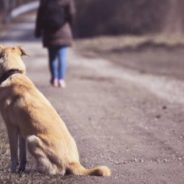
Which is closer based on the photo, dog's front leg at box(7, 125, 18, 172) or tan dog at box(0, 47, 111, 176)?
tan dog at box(0, 47, 111, 176)

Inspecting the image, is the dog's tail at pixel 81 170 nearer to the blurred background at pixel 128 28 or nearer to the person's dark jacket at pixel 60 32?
the person's dark jacket at pixel 60 32

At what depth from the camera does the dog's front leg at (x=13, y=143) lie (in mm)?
7266

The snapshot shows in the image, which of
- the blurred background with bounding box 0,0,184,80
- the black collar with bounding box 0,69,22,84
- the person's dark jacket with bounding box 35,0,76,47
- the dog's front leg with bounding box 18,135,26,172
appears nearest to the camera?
the dog's front leg with bounding box 18,135,26,172

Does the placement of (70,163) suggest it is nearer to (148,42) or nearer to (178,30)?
(148,42)

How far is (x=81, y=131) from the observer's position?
9688 mm

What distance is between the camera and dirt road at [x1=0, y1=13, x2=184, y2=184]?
7449 mm

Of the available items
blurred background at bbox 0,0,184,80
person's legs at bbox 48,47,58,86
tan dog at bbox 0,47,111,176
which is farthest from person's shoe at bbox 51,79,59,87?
blurred background at bbox 0,0,184,80

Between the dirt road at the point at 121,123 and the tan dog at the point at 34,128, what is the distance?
12cm

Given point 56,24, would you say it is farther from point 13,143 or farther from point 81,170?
point 81,170

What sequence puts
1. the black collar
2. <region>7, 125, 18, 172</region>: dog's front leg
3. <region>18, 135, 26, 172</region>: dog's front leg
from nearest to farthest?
<region>7, 125, 18, 172</region>: dog's front leg → <region>18, 135, 26, 172</region>: dog's front leg → the black collar

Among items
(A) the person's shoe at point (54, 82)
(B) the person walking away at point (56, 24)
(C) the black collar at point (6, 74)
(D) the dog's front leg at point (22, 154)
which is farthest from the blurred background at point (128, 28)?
(D) the dog's front leg at point (22, 154)

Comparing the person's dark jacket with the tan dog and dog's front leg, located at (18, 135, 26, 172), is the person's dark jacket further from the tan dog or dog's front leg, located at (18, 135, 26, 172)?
dog's front leg, located at (18, 135, 26, 172)

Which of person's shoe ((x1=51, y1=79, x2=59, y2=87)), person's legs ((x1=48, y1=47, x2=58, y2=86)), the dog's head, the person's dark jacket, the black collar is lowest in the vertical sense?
person's shoe ((x1=51, y1=79, x2=59, y2=87))

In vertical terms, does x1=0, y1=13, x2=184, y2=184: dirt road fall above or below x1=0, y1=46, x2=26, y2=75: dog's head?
below
